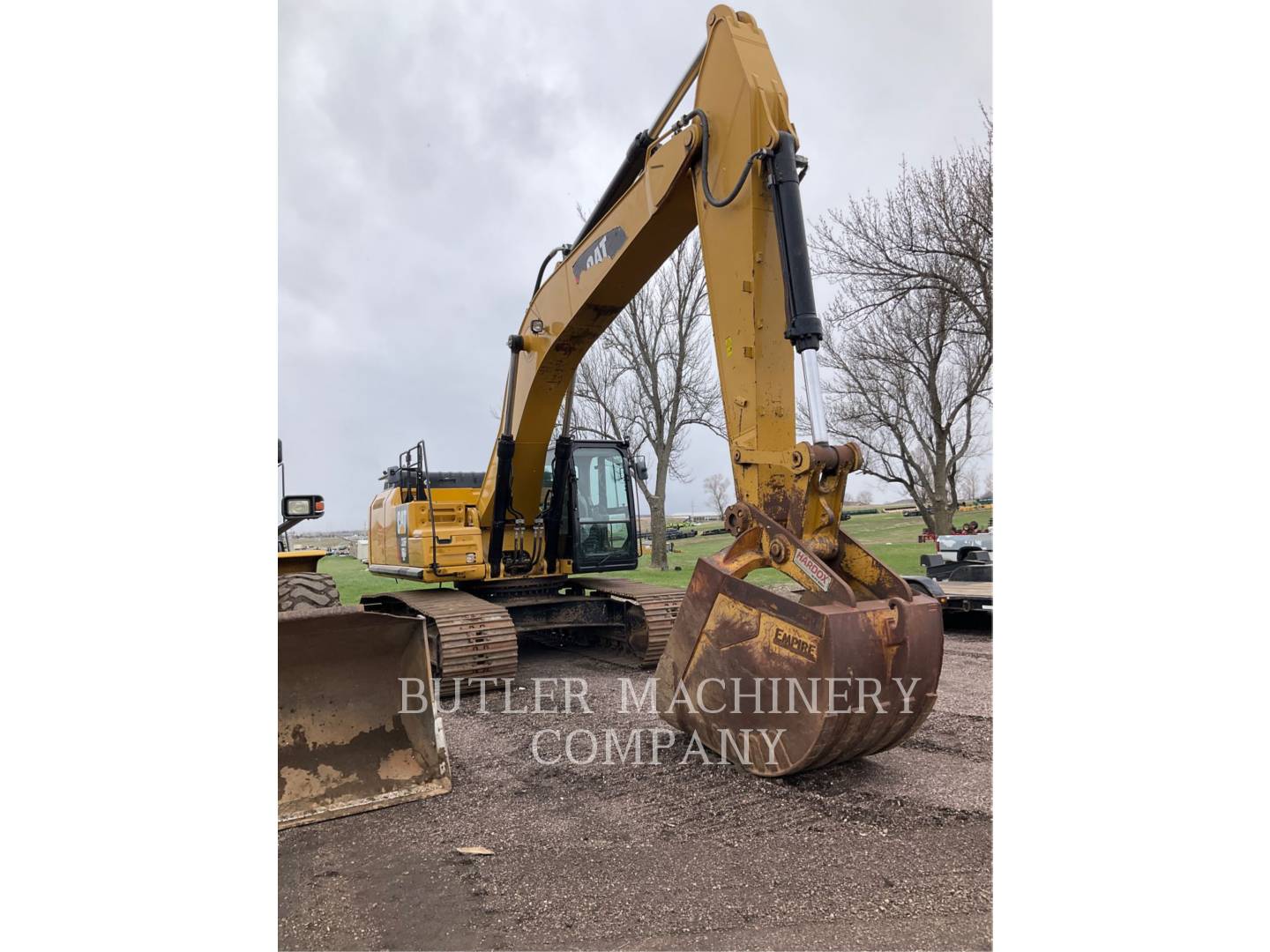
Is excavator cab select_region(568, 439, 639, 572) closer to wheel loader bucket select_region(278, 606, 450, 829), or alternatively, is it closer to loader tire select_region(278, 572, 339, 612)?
loader tire select_region(278, 572, 339, 612)

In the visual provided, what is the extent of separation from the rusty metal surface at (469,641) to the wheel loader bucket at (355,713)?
1.63 meters

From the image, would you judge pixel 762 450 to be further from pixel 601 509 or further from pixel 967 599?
pixel 967 599

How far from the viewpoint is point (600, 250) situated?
234 inches

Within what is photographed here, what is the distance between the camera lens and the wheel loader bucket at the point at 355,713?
4102 mm

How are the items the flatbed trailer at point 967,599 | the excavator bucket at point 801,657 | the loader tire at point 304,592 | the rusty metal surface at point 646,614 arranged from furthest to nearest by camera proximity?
the flatbed trailer at point 967,599 → the rusty metal surface at point 646,614 → the loader tire at point 304,592 → the excavator bucket at point 801,657

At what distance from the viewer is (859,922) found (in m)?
2.79

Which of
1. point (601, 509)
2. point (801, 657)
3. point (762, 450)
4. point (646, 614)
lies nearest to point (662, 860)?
point (801, 657)

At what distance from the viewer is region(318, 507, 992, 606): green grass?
46.4 feet

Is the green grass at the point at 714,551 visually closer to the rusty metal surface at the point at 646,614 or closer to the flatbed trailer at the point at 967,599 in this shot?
the flatbed trailer at the point at 967,599

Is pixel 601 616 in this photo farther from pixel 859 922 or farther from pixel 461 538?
pixel 859 922

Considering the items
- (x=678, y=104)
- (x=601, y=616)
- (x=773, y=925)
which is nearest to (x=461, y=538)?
(x=601, y=616)

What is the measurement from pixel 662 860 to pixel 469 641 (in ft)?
11.1

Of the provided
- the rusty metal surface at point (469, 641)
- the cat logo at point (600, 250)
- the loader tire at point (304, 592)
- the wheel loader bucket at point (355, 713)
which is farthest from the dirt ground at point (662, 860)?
the cat logo at point (600, 250)

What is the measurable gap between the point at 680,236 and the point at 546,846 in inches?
154
